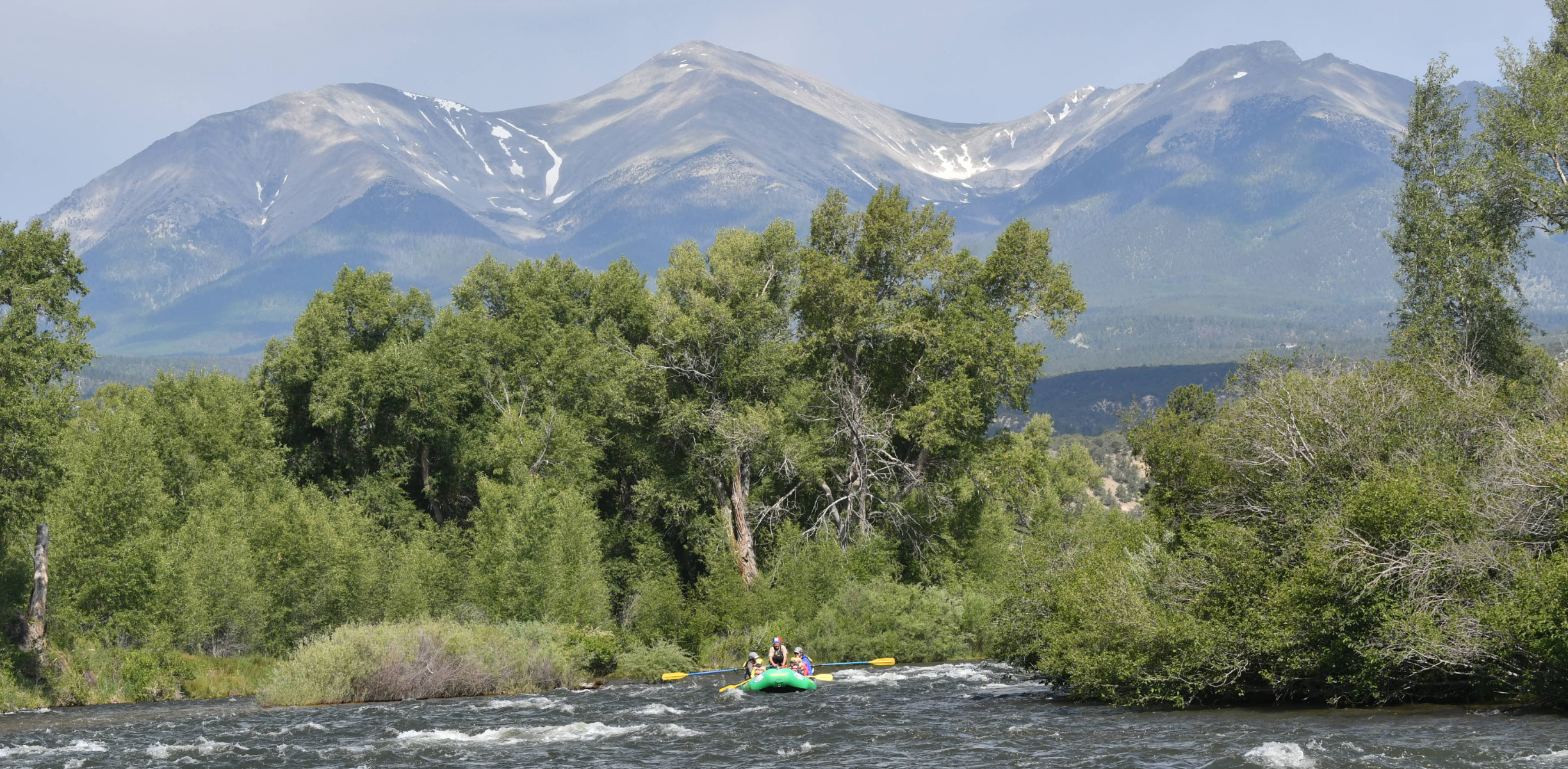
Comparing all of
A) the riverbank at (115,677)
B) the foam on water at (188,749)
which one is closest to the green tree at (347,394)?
the riverbank at (115,677)

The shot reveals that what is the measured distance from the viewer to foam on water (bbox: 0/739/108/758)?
99.0 feet

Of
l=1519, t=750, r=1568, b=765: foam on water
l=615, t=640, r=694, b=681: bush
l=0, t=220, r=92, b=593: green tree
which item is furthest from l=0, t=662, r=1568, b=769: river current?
l=615, t=640, r=694, b=681: bush

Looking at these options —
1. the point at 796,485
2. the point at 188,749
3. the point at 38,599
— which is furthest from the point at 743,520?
the point at 188,749

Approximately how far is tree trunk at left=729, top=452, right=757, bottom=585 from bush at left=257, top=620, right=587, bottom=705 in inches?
542

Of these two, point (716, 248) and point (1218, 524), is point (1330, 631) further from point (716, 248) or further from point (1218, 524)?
point (716, 248)

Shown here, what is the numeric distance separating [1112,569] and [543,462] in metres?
35.4

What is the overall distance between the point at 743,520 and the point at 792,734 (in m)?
28.0

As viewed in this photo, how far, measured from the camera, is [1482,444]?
32188 mm

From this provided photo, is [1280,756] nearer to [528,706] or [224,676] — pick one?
[528,706]

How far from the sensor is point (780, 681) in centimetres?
4138

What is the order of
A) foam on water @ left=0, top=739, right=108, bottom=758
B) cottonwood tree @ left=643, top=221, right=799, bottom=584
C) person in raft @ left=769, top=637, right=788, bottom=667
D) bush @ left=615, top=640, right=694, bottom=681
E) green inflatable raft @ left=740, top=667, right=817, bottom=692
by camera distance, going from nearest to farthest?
foam on water @ left=0, top=739, right=108, bottom=758, green inflatable raft @ left=740, top=667, right=817, bottom=692, person in raft @ left=769, top=637, right=788, bottom=667, bush @ left=615, top=640, right=694, bottom=681, cottonwood tree @ left=643, top=221, right=799, bottom=584

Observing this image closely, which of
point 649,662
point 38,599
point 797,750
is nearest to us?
point 797,750

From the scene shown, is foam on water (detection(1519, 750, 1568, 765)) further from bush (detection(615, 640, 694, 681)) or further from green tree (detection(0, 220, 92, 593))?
green tree (detection(0, 220, 92, 593))

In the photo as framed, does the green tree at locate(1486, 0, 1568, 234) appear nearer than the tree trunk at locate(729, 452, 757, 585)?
Yes
